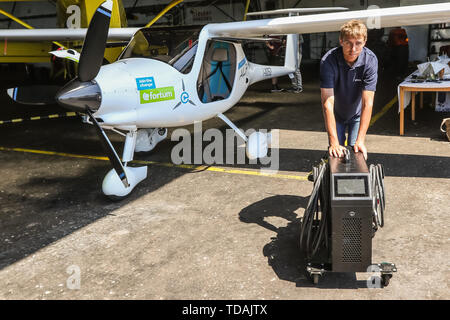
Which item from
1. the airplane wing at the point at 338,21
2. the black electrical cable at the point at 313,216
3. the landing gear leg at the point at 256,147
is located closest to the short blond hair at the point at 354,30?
the black electrical cable at the point at 313,216

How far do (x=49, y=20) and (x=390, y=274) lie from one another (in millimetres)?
24246

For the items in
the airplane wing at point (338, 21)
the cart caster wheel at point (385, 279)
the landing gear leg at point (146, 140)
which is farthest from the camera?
the landing gear leg at point (146, 140)

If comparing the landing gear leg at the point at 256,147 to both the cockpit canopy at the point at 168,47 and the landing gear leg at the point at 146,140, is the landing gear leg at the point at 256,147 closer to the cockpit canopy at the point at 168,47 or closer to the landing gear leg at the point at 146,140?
the cockpit canopy at the point at 168,47

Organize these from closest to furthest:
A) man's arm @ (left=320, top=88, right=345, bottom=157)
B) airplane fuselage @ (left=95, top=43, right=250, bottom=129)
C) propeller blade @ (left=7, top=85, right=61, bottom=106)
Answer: man's arm @ (left=320, top=88, right=345, bottom=157), airplane fuselage @ (left=95, top=43, right=250, bottom=129), propeller blade @ (left=7, top=85, right=61, bottom=106)

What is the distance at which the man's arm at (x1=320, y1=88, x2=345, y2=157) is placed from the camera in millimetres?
3490

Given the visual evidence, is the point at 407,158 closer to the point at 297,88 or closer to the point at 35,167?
the point at 297,88

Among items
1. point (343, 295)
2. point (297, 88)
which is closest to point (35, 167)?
point (343, 295)

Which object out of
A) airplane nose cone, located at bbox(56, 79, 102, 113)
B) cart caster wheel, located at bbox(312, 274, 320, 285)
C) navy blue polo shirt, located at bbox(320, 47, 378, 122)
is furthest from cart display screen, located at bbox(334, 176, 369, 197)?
airplane nose cone, located at bbox(56, 79, 102, 113)

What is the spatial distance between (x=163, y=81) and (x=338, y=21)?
2765 mm

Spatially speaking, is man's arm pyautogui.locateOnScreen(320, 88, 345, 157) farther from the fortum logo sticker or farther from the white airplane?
the fortum logo sticker

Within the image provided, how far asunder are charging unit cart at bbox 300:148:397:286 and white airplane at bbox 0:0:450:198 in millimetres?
2358

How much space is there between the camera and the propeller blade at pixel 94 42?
179 inches

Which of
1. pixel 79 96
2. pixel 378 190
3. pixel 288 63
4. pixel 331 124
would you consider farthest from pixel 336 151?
pixel 288 63

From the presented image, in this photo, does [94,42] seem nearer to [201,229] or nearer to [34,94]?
[34,94]
